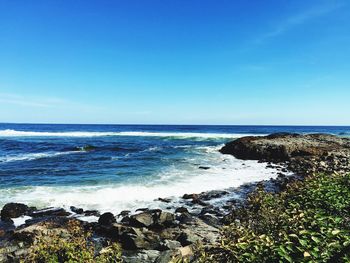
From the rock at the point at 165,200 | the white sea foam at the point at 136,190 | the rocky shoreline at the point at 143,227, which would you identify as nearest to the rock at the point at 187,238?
the rocky shoreline at the point at 143,227

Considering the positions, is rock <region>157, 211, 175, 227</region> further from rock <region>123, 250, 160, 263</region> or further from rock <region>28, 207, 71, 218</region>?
rock <region>28, 207, 71, 218</region>

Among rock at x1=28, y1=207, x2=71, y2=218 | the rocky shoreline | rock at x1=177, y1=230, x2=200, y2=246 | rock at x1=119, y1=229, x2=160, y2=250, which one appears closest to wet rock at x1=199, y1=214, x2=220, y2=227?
the rocky shoreline

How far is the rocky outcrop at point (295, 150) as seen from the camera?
26.7 metres

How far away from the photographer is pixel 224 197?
54.5 feet

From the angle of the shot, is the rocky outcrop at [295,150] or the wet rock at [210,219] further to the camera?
the rocky outcrop at [295,150]

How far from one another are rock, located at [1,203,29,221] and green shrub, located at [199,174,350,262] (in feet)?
32.7

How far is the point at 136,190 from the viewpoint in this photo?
17.5 meters

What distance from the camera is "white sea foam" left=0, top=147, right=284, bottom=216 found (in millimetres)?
15281

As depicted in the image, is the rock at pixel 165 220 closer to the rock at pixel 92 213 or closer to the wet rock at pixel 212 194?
the rock at pixel 92 213

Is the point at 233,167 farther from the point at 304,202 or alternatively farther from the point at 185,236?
the point at 304,202

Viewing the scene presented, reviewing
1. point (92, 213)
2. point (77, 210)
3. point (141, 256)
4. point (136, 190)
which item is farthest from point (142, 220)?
point (136, 190)

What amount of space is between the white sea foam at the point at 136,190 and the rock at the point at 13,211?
46.1 inches

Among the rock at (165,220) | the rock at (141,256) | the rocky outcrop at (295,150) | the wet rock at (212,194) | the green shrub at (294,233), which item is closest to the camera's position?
the green shrub at (294,233)

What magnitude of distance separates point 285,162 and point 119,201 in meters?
18.4
